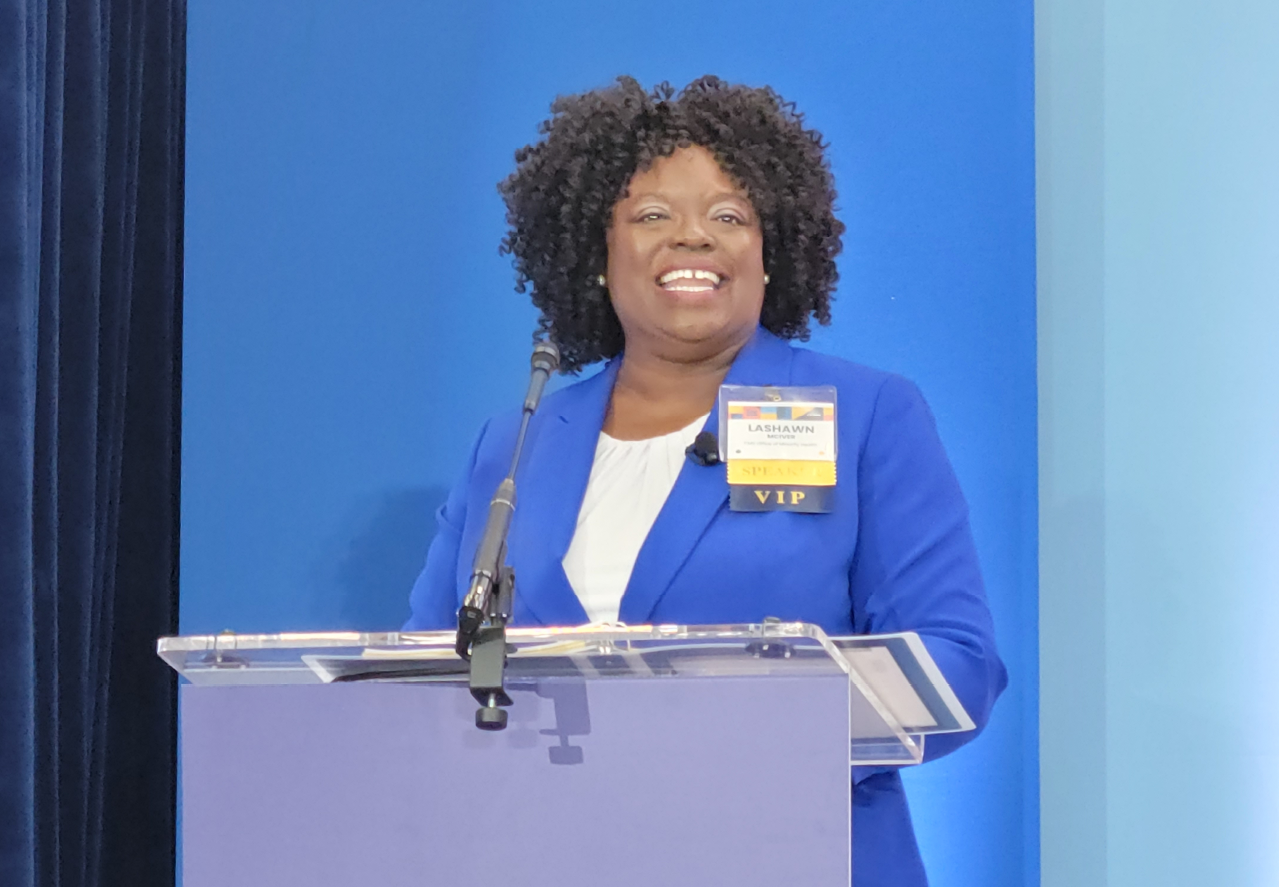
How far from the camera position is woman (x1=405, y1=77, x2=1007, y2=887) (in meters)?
2.10

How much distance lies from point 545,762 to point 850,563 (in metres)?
0.87

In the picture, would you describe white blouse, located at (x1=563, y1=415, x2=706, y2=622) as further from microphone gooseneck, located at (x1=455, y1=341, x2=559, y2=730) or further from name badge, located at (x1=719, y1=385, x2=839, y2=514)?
microphone gooseneck, located at (x1=455, y1=341, x2=559, y2=730)

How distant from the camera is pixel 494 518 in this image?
5.00 feet

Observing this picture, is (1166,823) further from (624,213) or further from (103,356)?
(103,356)

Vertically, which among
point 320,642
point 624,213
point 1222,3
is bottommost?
point 320,642

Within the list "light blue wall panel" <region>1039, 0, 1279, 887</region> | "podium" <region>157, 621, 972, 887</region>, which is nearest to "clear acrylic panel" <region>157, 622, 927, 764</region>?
"podium" <region>157, 621, 972, 887</region>

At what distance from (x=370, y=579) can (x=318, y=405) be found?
0.36 meters

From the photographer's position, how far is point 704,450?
7.13ft

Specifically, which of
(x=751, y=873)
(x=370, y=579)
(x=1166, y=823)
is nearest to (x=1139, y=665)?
(x=1166, y=823)

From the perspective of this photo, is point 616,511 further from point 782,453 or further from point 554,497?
point 782,453

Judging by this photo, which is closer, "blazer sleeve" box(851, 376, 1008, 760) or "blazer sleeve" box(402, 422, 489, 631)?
"blazer sleeve" box(851, 376, 1008, 760)

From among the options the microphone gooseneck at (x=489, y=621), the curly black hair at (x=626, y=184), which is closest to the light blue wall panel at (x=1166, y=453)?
the curly black hair at (x=626, y=184)

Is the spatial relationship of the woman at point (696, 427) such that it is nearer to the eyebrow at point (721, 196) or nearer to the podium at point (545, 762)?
the eyebrow at point (721, 196)

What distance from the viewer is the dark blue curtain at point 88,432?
250 centimetres
